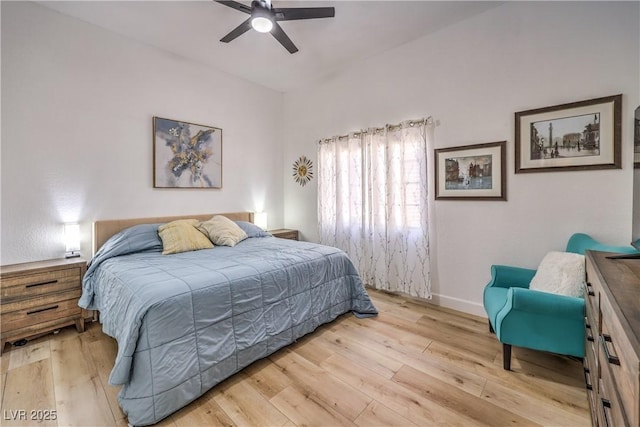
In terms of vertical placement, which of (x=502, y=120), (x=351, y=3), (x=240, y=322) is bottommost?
(x=240, y=322)

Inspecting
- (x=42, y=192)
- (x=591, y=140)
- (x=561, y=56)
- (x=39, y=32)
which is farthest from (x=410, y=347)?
(x=39, y=32)

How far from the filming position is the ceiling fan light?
2145 millimetres

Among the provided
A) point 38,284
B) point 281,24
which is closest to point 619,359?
point 281,24

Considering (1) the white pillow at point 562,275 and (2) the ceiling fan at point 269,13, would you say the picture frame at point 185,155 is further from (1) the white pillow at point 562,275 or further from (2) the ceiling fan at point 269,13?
(1) the white pillow at point 562,275

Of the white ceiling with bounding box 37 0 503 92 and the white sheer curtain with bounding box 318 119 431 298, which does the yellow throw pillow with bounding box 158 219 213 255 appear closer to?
the white sheer curtain with bounding box 318 119 431 298

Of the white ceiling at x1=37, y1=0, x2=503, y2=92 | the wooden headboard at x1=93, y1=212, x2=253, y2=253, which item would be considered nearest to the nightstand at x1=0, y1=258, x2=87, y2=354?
the wooden headboard at x1=93, y1=212, x2=253, y2=253

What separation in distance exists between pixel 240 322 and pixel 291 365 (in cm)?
52

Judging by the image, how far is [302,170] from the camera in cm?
442

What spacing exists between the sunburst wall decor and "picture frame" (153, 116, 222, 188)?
1.23m

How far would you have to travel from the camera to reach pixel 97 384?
179cm

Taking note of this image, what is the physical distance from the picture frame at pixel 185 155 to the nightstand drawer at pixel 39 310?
1.44 meters

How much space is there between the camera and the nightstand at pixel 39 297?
2137 mm

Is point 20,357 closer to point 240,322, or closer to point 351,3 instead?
point 240,322

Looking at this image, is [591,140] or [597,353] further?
[591,140]
